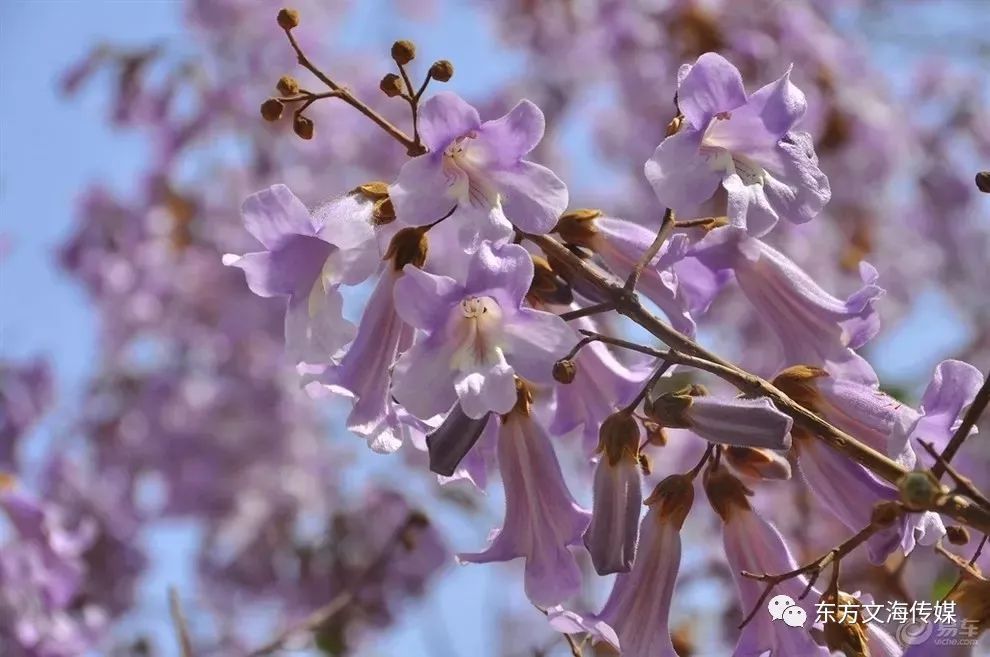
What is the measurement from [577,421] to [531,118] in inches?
18.8

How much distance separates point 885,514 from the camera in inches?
49.2

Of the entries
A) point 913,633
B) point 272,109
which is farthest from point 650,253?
point 913,633

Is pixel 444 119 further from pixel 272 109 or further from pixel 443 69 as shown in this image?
pixel 272 109

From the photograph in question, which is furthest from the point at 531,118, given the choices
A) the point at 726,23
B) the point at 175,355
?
the point at 175,355

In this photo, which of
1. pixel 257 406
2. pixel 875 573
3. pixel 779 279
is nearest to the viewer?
Result: pixel 779 279

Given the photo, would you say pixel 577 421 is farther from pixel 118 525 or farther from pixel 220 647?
pixel 220 647

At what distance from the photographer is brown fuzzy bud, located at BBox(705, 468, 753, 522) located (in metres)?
1.57

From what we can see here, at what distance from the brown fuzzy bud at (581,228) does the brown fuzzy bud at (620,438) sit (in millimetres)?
277

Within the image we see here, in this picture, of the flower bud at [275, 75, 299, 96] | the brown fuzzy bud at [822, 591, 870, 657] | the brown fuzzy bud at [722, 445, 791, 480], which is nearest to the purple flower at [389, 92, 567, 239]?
the flower bud at [275, 75, 299, 96]

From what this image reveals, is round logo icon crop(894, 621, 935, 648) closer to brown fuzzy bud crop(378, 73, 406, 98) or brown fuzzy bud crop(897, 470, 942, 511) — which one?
brown fuzzy bud crop(897, 470, 942, 511)

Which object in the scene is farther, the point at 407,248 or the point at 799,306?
the point at 799,306

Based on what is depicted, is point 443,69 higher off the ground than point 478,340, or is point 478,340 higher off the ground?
point 443,69

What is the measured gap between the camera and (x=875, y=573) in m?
2.55

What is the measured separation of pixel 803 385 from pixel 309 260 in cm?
69
